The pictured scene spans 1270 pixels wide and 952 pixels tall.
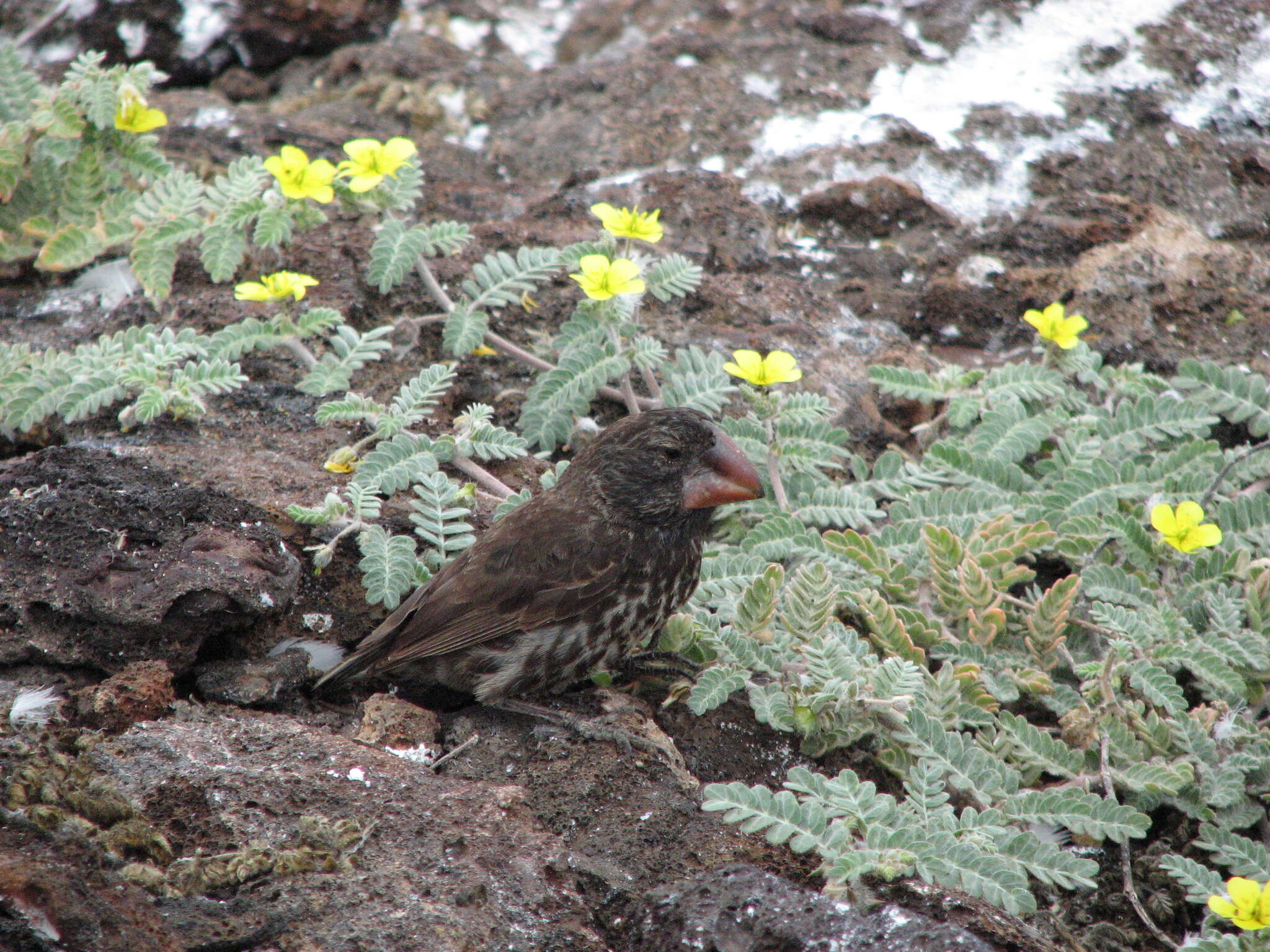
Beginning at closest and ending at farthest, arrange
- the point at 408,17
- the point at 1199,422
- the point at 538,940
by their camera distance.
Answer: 1. the point at 538,940
2. the point at 1199,422
3. the point at 408,17

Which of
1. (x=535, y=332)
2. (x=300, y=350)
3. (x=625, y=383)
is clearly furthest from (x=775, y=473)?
(x=300, y=350)

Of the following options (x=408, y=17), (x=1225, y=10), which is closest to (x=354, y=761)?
(x=408, y=17)

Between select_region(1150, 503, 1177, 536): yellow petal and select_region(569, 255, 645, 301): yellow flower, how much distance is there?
5.23 ft

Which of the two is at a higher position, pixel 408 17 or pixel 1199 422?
pixel 408 17

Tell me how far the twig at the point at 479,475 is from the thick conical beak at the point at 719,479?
0.60m

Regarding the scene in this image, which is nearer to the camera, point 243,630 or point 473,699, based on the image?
point 243,630

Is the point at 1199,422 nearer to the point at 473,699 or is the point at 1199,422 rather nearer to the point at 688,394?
the point at 688,394

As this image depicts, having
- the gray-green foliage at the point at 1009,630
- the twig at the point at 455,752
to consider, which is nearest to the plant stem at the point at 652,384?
the gray-green foliage at the point at 1009,630

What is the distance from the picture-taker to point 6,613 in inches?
103

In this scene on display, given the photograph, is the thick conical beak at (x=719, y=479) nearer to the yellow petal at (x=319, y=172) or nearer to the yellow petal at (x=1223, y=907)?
the yellow petal at (x=1223, y=907)

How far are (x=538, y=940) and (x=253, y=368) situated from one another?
2.35 metres

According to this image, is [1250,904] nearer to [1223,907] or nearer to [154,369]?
[1223,907]

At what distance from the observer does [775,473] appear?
3447mm

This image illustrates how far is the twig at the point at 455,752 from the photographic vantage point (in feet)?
8.41
